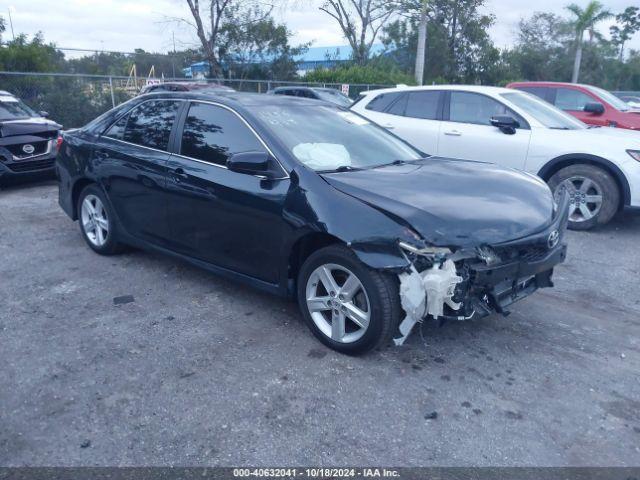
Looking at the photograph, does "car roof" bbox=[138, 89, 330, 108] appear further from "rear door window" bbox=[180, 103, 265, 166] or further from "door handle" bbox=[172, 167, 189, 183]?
"door handle" bbox=[172, 167, 189, 183]

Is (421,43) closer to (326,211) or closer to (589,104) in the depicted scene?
(589,104)

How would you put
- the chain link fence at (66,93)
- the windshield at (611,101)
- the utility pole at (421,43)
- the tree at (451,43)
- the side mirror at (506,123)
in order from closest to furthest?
1. the side mirror at (506,123)
2. the windshield at (611,101)
3. the chain link fence at (66,93)
4. the utility pole at (421,43)
5. the tree at (451,43)

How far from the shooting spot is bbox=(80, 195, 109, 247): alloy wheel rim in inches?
220

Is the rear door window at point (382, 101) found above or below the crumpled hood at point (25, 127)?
above

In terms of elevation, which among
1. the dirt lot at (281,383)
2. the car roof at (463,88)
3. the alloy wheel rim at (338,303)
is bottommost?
the dirt lot at (281,383)

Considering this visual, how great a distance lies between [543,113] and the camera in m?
7.80

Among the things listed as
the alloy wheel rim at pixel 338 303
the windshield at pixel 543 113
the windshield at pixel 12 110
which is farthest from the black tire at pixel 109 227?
the windshield at pixel 543 113

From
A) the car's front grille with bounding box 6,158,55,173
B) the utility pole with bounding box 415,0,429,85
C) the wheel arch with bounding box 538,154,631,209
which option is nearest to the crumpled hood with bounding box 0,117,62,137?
the car's front grille with bounding box 6,158,55,173

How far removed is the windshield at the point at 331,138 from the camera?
13.7ft

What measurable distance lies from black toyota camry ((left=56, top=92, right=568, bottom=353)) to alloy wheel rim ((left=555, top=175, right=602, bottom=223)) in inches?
113

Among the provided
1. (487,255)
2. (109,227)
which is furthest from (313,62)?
(487,255)

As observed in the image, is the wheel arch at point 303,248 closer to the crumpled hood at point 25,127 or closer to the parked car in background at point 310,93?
the crumpled hood at point 25,127

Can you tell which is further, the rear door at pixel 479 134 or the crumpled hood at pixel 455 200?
the rear door at pixel 479 134

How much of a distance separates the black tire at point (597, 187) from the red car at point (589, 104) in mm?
3941
